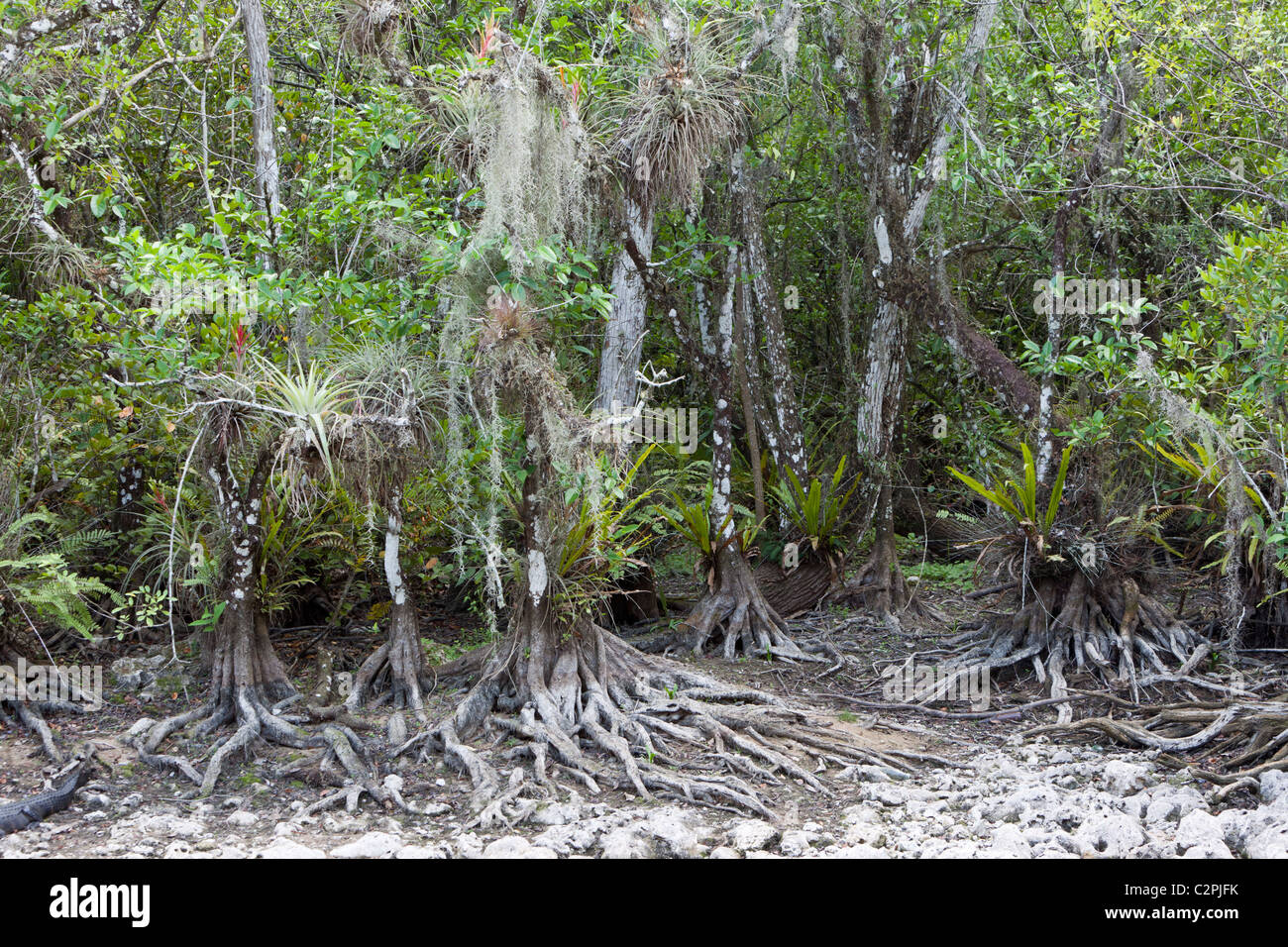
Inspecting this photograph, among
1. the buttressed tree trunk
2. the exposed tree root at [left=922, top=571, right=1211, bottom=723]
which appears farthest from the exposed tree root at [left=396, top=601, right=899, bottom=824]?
the buttressed tree trunk

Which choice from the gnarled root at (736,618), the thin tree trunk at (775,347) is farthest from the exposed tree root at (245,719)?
the thin tree trunk at (775,347)

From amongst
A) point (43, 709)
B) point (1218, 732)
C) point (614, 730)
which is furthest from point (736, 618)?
point (43, 709)

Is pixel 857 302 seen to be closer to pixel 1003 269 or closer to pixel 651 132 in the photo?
pixel 1003 269

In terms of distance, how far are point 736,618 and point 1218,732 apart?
10.7 feet

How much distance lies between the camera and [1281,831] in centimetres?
411

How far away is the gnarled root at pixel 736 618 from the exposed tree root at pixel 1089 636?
1.31 meters

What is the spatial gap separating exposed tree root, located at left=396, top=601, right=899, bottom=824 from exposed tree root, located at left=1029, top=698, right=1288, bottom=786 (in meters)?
1.26

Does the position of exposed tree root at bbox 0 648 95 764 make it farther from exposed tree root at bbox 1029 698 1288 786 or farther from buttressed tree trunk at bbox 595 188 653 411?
exposed tree root at bbox 1029 698 1288 786

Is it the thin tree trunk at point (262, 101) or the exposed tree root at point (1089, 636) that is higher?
the thin tree trunk at point (262, 101)

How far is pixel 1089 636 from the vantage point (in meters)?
6.61

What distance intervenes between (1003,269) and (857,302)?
4.97 feet

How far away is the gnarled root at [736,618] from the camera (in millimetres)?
7605

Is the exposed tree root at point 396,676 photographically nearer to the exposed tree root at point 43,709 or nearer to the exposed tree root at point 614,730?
the exposed tree root at point 614,730

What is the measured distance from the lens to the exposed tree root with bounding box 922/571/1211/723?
6.40m
